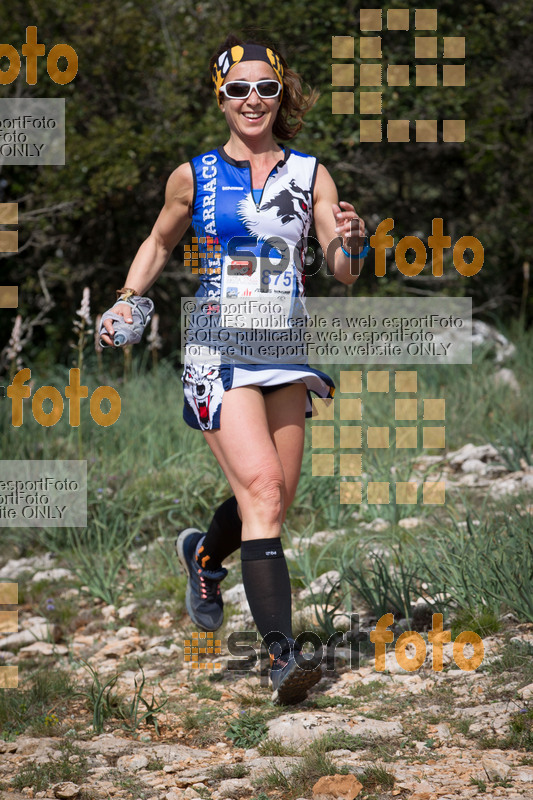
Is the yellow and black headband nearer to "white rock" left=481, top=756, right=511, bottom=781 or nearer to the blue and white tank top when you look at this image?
the blue and white tank top

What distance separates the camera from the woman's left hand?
9.04 feet

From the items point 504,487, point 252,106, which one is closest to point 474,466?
point 504,487

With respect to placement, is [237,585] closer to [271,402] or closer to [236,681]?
[236,681]

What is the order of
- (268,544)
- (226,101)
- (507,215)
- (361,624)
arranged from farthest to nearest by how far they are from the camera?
1. (507,215)
2. (361,624)
3. (226,101)
4. (268,544)

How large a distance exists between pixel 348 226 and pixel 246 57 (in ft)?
2.37

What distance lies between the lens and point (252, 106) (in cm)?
296

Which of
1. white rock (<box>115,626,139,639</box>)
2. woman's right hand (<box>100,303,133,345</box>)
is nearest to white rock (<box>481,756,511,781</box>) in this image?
woman's right hand (<box>100,303,133,345</box>)

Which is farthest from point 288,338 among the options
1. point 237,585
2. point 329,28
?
point 329,28

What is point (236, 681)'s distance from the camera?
3.37 metres

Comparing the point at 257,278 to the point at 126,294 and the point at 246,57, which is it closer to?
the point at 126,294

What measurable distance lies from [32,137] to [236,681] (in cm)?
550

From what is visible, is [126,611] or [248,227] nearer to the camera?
[248,227]

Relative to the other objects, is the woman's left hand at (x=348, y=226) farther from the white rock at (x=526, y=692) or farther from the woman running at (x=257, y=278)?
the white rock at (x=526, y=692)

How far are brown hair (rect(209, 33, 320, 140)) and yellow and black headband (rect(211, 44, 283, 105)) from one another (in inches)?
1.5
